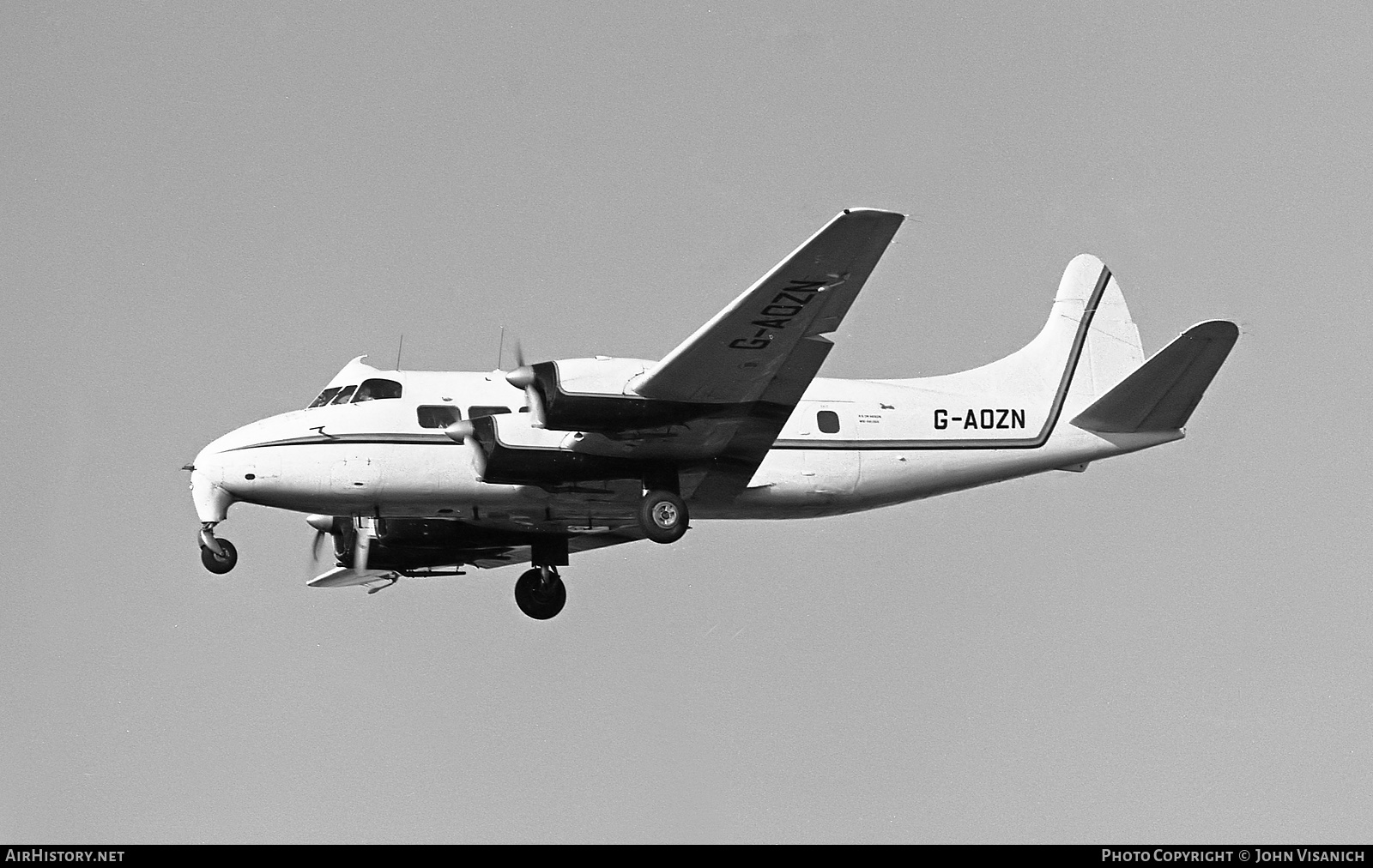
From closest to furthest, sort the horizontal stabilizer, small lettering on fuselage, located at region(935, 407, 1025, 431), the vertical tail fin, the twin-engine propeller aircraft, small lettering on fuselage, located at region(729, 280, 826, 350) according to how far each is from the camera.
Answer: small lettering on fuselage, located at region(729, 280, 826, 350) < the twin-engine propeller aircraft < the horizontal stabilizer < small lettering on fuselage, located at region(935, 407, 1025, 431) < the vertical tail fin

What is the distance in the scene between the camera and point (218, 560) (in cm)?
2025

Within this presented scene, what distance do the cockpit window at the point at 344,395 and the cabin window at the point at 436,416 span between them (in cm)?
79

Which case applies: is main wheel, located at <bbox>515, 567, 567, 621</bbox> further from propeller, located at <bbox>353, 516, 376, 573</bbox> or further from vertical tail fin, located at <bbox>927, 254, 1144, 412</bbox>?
vertical tail fin, located at <bbox>927, 254, 1144, 412</bbox>

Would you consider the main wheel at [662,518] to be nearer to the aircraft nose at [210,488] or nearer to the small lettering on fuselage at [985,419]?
the small lettering on fuselage at [985,419]

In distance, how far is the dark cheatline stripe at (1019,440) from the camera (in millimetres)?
21484

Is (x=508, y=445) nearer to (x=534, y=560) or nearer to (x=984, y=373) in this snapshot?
(x=534, y=560)

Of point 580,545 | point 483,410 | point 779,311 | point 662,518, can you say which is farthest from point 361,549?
point 779,311

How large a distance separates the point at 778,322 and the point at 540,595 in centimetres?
629

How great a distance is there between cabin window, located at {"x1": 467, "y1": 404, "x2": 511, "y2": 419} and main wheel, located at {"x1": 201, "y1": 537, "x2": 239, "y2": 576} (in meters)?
3.00

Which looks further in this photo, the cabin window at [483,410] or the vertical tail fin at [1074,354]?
the vertical tail fin at [1074,354]

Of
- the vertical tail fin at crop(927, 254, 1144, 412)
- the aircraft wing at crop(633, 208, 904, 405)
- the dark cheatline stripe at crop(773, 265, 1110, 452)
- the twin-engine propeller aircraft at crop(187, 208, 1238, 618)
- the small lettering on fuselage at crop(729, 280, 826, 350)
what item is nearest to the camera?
the aircraft wing at crop(633, 208, 904, 405)

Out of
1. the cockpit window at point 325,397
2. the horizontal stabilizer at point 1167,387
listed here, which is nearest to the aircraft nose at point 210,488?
the cockpit window at point 325,397

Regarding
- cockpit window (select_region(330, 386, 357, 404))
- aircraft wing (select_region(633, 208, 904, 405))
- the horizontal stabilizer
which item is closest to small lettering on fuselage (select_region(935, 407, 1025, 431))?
the horizontal stabilizer

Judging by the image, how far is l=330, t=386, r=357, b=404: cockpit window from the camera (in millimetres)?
20688
